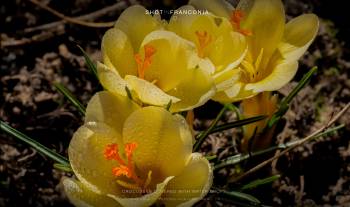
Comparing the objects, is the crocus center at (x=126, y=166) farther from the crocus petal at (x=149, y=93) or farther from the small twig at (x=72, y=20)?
the small twig at (x=72, y=20)

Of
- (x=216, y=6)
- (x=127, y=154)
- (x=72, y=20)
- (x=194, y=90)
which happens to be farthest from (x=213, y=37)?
(x=72, y=20)

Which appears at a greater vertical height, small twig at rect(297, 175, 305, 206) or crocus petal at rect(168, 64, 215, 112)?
crocus petal at rect(168, 64, 215, 112)

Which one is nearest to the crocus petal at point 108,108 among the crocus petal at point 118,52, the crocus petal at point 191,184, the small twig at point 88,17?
the crocus petal at point 118,52

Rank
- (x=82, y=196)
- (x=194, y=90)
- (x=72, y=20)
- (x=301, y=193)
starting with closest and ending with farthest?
(x=82, y=196)
(x=194, y=90)
(x=301, y=193)
(x=72, y=20)

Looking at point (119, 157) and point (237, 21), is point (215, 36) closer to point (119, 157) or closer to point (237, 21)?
point (237, 21)

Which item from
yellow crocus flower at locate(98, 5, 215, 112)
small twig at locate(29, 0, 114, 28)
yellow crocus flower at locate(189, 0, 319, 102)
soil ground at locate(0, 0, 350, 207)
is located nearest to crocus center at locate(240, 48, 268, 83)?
yellow crocus flower at locate(189, 0, 319, 102)

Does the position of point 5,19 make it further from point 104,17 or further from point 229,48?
point 229,48

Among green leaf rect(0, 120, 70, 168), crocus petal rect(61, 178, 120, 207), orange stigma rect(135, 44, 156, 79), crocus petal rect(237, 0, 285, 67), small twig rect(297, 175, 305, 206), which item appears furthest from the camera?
small twig rect(297, 175, 305, 206)

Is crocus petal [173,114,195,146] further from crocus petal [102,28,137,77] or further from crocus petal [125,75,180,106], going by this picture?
crocus petal [102,28,137,77]

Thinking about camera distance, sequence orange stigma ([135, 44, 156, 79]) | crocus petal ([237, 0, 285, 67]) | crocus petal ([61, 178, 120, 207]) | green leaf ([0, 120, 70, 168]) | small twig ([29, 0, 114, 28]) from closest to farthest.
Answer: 1. crocus petal ([61, 178, 120, 207])
2. orange stigma ([135, 44, 156, 79])
3. crocus petal ([237, 0, 285, 67])
4. green leaf ([0, 120, 70, 168])
5. small twig ([29, 0, 114, 28])
